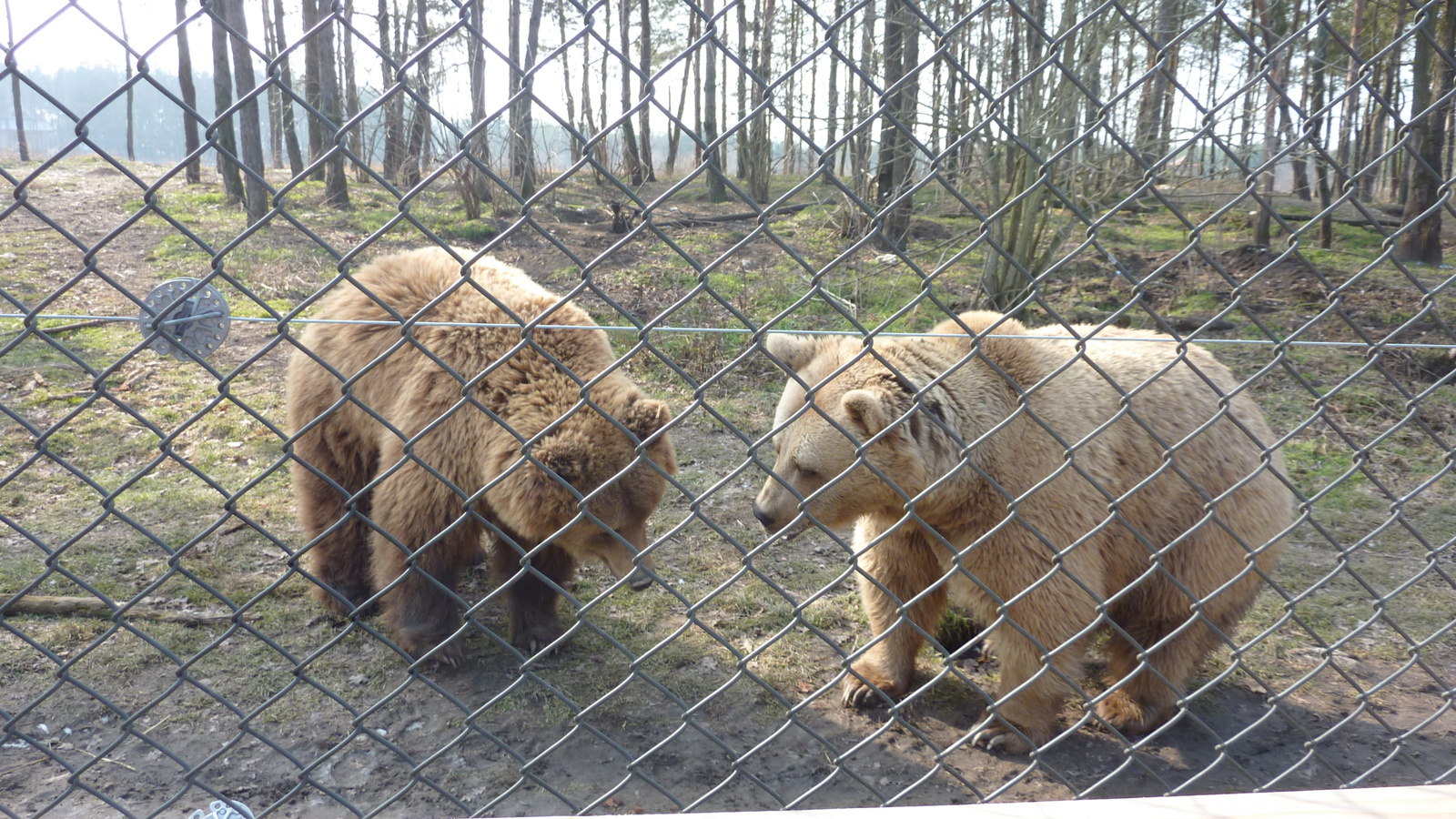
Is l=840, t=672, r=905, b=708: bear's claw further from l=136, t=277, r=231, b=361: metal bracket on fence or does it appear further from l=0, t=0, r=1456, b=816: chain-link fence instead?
l=136, t=277, r=231, b=361: metal bracket on fence

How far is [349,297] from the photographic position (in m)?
4.09

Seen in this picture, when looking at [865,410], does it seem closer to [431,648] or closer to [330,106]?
[431,648]

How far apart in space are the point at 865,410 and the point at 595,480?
1.13 meters

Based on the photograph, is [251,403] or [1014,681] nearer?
[1014,681]

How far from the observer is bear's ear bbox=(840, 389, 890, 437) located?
2852mm

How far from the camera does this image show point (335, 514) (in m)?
4.22

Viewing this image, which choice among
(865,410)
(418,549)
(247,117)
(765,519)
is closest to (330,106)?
(247,117)

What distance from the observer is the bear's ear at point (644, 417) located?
3396 millimetres

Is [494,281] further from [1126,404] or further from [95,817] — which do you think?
[1126,404]

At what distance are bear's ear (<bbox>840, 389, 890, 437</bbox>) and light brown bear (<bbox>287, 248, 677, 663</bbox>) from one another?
80 centimetres

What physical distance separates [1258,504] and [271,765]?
3.78 m

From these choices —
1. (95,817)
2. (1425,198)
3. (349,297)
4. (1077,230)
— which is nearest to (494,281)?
(349,297)

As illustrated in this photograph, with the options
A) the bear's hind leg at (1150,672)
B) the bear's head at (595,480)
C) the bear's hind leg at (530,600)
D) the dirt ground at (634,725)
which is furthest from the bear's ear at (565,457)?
the bear's hind leg at (1150,672)

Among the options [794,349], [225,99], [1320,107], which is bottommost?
[794,349]
